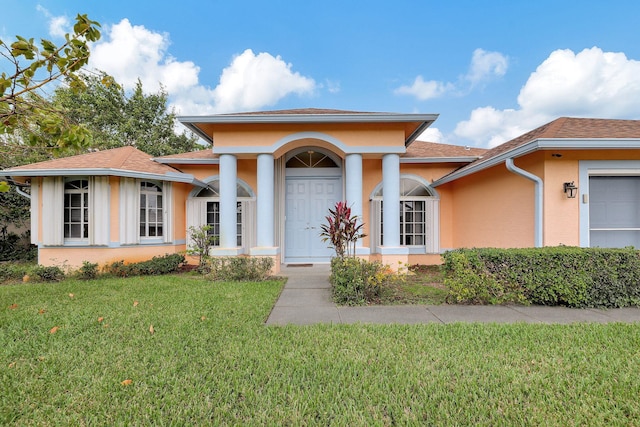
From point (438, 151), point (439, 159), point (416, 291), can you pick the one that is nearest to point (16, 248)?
point (416, 291)

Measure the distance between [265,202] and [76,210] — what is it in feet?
17.7

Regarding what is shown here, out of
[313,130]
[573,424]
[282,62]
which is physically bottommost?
[573,424]

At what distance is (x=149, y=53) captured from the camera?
15602 mm

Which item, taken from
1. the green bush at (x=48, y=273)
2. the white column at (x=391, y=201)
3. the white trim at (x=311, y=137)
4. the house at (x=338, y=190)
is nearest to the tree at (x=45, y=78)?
the house at (x=338, y=190)

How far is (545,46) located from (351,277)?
12.6m

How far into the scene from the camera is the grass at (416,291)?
17.1 feet

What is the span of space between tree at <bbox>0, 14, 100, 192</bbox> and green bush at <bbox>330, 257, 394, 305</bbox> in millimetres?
4134

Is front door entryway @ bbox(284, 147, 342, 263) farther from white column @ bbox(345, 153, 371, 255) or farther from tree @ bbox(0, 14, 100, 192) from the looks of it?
tree @ bbox(0, 14, 100, 192)

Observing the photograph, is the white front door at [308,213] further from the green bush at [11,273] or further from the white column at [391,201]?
the green bush at [11,273]

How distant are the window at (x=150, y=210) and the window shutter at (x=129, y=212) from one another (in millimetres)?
204

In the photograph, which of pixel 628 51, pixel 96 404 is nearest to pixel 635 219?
pixel 628 51

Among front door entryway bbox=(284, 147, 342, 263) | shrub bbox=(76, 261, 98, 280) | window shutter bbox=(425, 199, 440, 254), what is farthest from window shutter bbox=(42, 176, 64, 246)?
window shutter bbox=(425, 199, 440, 254)

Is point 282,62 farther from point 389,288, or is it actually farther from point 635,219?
point 635,219

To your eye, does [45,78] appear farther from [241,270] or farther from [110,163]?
[110,163]
